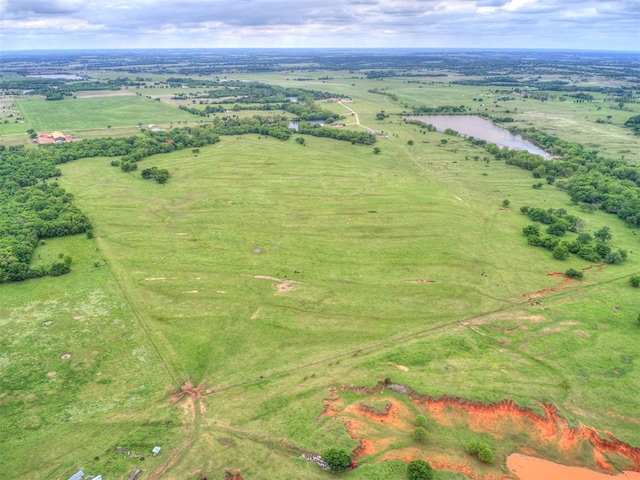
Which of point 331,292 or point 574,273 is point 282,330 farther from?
point 574,273

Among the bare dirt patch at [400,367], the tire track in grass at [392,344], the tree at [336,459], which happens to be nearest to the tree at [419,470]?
the tree at [336,459]

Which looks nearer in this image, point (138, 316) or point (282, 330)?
point (282, 330)

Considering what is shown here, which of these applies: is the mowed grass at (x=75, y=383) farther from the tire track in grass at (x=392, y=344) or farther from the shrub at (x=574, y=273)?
the shrub at (x=574, y=273)

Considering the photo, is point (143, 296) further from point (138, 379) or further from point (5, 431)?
point (5, 431)

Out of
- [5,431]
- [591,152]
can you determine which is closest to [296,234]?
[5,431]

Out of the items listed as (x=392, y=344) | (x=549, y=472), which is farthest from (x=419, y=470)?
(x=392, y=344)

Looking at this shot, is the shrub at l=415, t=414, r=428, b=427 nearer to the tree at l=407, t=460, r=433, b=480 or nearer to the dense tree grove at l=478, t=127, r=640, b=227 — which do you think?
the tree at l=407, t=460, r=433, b=480
